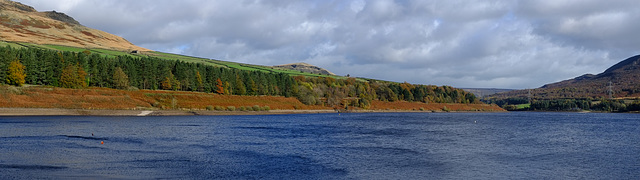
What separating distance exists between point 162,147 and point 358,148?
796 inches

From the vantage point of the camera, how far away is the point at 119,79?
424 feet

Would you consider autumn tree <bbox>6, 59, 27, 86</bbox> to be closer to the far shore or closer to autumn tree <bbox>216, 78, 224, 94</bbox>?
the far shore

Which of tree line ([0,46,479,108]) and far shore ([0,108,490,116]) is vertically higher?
tree line ([0,46,479,108])

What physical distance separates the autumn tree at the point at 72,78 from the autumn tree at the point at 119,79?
28.0 ft

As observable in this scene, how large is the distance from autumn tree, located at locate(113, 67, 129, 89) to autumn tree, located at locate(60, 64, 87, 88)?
854 cm

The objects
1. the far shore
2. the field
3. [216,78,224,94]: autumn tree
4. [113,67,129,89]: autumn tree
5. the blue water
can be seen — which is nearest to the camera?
the blue water

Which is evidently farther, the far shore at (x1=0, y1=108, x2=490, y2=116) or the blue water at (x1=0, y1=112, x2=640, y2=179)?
the far shore at (x1=0, y1=108, x2=490, y2=116)

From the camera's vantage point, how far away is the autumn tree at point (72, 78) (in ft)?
388

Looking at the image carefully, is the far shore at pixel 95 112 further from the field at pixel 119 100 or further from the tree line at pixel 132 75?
the tree line at pixel 132 75

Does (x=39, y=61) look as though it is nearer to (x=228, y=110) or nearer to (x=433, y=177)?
(x=228, y=110)

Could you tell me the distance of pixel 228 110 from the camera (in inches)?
5541

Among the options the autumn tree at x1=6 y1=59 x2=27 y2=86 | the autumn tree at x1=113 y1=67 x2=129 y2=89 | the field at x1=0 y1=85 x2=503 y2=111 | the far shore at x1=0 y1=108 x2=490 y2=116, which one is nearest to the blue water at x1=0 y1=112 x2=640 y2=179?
the far shore at x1=0 y1=108 x2=490 y2=116

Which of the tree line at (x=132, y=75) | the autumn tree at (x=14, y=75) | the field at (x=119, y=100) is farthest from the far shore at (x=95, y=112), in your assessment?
the autumn tree at (x=14, y=75)

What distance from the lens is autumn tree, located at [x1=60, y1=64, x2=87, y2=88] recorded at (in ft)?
388
